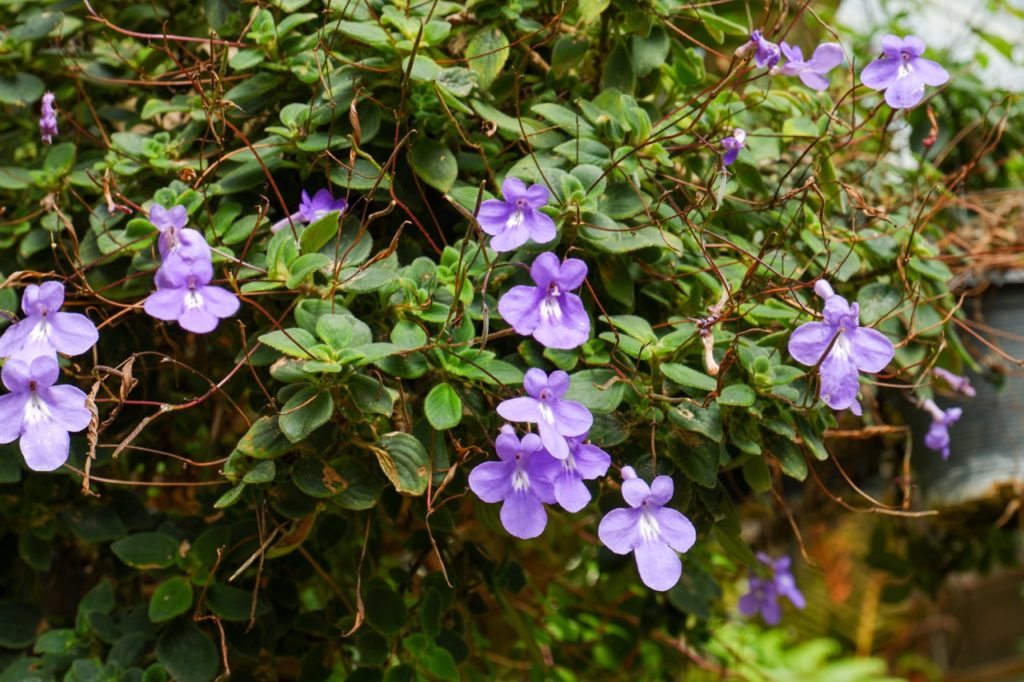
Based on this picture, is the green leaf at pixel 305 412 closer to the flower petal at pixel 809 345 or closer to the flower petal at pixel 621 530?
the flower petal at pixel 621 530

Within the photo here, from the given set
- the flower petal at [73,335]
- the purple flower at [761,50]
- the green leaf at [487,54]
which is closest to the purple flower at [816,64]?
the purple flower at [761,50]

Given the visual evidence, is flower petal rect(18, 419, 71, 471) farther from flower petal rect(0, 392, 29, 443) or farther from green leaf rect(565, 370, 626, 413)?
green leaf rect(565, 370, 626, 413)

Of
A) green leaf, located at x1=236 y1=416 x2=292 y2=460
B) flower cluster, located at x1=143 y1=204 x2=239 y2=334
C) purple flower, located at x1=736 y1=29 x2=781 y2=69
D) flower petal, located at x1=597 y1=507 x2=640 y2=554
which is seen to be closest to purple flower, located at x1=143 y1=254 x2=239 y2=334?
flower cluster, located at x1=143 y1=204 x2=239 y2=334

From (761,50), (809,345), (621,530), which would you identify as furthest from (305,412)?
(761,50)

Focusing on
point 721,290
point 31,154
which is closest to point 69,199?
point 31,154

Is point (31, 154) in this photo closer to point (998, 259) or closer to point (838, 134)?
point (838, 134)

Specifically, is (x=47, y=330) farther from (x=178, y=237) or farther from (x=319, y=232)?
(x=319, y=232)
